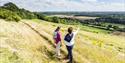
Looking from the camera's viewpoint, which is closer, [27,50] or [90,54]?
[27,50]

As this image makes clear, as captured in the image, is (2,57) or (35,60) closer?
(2,57)

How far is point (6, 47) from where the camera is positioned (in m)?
24.6

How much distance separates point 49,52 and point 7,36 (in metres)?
4.54

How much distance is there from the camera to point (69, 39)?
904 inches

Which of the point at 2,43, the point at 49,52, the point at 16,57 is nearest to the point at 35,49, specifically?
the point at 49,52

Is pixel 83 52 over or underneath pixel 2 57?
underneath

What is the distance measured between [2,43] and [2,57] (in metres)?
4.55

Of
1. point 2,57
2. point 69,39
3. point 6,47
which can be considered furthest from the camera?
point 6,47

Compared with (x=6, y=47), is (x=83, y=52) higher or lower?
lower

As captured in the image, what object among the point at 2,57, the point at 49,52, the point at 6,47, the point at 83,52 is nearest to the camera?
the point at 2,57

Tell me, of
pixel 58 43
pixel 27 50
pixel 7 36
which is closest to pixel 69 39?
pixel 58 43

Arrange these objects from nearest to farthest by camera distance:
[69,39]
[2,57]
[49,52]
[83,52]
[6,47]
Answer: [2,57] → [69,39] → [6,47] → [49,52] → [83,52]

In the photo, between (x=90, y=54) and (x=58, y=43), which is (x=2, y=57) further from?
(x=90, y=54)

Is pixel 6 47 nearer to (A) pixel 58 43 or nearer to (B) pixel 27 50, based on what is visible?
(B) pixel 27 50
